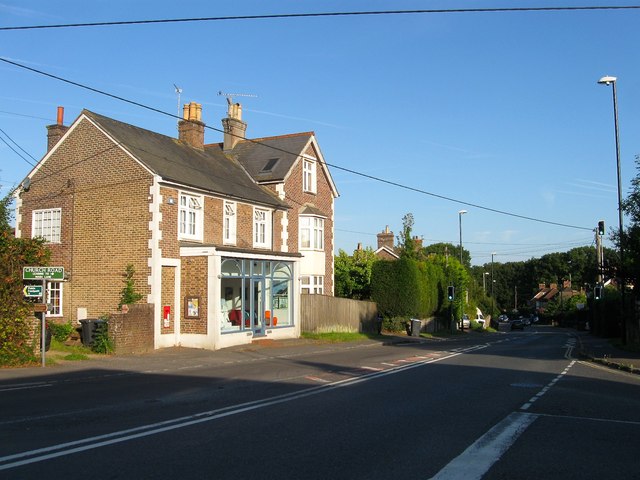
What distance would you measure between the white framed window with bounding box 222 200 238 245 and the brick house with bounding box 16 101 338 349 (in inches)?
1.7

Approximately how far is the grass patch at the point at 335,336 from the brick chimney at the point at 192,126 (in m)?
10.4

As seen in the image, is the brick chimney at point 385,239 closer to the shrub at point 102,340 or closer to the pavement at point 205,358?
the pavement at point 205,358

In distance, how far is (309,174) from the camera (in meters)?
34.3

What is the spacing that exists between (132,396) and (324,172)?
25.2m

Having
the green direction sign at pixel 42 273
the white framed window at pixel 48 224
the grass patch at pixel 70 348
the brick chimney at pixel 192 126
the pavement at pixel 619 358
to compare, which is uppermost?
the brick chimney at pixel 192 126

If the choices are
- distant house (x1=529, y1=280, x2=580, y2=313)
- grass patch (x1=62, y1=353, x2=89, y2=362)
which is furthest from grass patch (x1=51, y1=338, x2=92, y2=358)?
distant house (x1=529, y1=280, x2=580, y2=313)

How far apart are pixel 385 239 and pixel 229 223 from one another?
3713cm

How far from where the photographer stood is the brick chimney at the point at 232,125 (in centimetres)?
3450

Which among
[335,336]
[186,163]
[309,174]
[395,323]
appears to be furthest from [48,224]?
[395,323]

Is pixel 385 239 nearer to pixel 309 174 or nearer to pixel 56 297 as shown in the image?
pixel 309 174

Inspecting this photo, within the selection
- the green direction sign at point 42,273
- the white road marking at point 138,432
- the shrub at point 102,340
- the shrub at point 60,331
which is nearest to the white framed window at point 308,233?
the shrub at point 60,331

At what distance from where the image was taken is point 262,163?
32.6 metres

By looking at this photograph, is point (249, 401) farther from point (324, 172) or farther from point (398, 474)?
point (324, 172)

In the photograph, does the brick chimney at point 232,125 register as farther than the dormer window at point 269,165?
Yes
